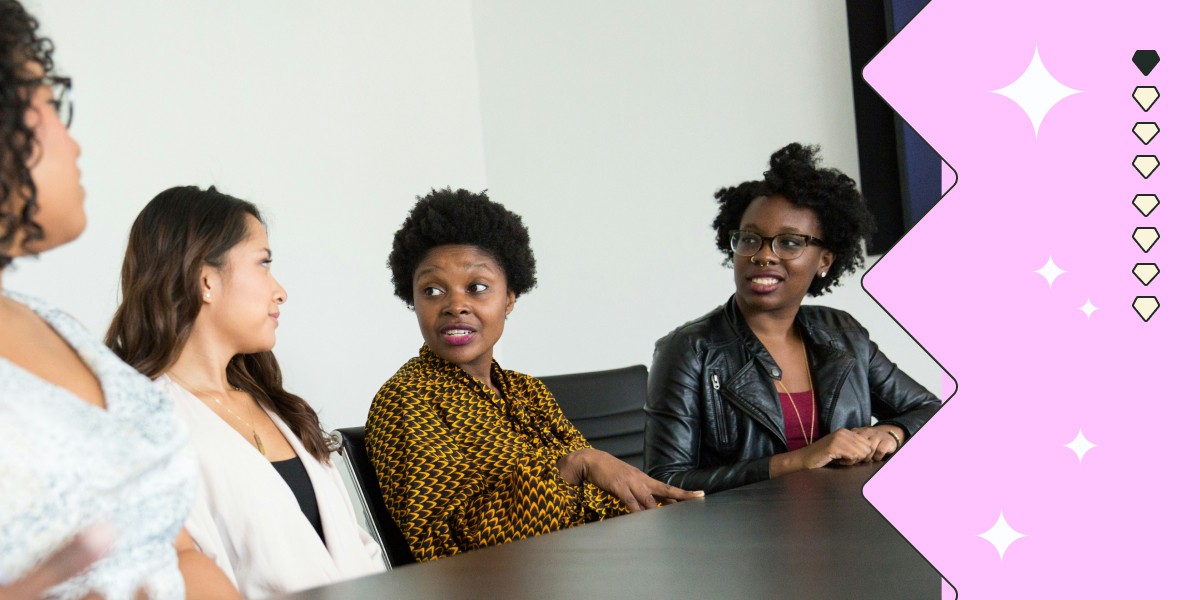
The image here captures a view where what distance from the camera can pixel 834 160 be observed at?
3283 millimetres

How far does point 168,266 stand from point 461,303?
0.59 meters

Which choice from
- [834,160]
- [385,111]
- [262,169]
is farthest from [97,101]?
[834,160]

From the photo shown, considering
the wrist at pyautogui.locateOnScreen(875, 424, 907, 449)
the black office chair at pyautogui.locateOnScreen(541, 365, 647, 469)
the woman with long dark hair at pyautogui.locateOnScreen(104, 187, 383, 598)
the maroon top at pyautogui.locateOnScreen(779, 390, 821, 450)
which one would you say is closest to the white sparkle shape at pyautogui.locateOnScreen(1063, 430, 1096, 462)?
the woman with long dark hair at pyautogui.locateOnScreen(104, 187, 383, 598)

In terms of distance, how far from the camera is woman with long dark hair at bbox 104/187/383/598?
4.58 ft

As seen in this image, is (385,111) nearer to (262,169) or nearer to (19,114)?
(262,169)

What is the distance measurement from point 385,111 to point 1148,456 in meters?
3.43

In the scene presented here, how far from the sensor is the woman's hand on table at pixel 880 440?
180 centimetres

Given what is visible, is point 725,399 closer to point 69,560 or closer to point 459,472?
point 459,472

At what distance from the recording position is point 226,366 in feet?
5.64

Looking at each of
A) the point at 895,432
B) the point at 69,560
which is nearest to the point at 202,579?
the point at 69,560

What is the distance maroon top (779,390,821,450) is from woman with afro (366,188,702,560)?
41 centimetres

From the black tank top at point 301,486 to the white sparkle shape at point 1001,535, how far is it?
1.30 metres

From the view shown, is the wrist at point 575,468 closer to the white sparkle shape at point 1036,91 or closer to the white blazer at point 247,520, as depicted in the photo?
the white blazer at point 247,520

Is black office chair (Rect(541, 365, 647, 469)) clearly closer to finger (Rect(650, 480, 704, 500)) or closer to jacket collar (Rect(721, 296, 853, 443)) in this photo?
jacket collar (Rect(721, 296, 853, 443))
